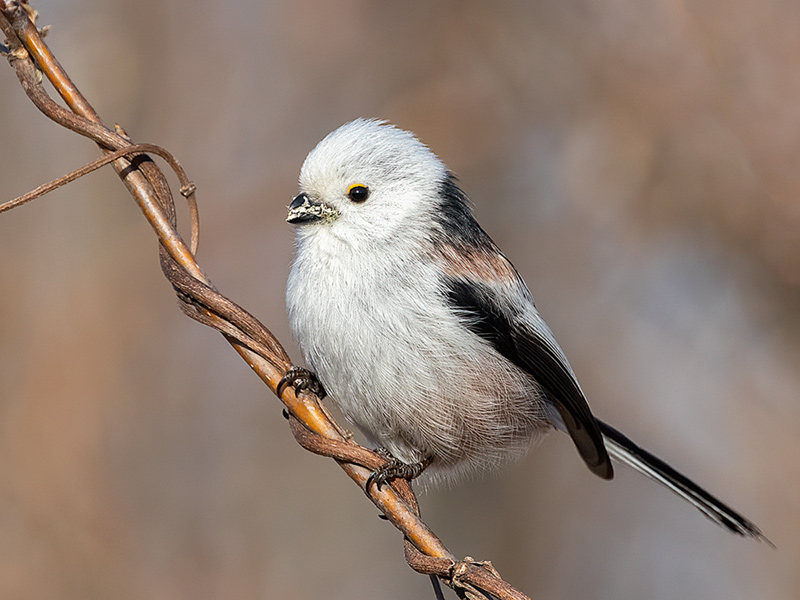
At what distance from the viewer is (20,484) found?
344cm

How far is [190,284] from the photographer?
148cm

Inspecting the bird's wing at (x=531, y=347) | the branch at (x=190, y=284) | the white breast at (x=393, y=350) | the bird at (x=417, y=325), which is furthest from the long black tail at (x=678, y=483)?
the branch at (x=190, y=284)

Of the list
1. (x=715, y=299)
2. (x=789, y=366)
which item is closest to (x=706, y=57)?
(x=715, y=299)

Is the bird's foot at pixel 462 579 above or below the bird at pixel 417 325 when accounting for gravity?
below

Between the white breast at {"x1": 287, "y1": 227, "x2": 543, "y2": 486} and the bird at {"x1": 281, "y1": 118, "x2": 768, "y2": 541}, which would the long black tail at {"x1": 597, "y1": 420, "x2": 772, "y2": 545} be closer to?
the bird at {"x1": 281, "y1": 118, "x2": 768, "y2": 541}

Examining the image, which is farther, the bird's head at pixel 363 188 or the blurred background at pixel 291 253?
the blurred background at pixel 291 253

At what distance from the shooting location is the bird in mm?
2096

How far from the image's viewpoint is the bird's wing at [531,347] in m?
2.35

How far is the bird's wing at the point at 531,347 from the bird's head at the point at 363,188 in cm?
26

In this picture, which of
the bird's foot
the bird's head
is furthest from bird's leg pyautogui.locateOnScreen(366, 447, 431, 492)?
the bird's head

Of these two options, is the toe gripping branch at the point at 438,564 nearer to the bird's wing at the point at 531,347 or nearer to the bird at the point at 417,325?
the bird at the point at 417,325

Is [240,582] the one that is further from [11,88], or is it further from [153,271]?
[11,88]

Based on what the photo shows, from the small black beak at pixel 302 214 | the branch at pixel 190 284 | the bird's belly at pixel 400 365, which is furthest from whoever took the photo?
the small black beak at pixel 302 214

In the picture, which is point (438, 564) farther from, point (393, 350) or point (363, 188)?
point (363, 188)
